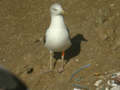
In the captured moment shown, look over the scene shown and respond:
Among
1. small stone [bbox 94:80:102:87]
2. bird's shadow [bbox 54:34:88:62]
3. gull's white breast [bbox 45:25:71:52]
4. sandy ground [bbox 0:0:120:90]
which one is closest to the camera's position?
small stone [bbox 94:80:102:87]

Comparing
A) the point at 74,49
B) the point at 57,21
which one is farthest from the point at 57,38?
the point at 74,49

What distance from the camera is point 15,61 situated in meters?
7.98

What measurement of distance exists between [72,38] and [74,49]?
1.82ft

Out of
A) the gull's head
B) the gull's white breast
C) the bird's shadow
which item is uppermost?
the gull's head

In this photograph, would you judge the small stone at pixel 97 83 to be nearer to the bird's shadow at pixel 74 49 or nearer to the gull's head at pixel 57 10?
the bird's shadow at pixel 74 49

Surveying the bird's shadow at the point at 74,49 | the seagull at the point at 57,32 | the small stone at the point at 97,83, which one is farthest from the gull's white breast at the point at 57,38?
the small stone at the point at 97,83

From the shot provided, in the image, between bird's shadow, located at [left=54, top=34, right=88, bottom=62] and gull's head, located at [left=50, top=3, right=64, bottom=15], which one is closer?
gull's head, located at [left=50, top=3, right=64, bottom=15]

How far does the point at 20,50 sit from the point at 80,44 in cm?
195

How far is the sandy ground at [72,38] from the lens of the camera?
7.04m

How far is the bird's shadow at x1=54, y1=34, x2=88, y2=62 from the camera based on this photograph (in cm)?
781

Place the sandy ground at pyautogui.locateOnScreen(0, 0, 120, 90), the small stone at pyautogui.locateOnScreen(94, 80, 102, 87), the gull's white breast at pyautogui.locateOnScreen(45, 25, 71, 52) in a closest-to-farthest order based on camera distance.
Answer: the small stone at pyautogui.locateOnScreen(94, 80, 102, 87), the gull's white breast at pyautogui.locateOnScreen(45, 25, 71, 52), the sandy ground at pyautogui.locateOnScreen(0, 0, 120, 90)

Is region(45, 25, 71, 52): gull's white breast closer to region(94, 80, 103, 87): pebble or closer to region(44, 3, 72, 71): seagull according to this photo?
region(44, 3, 72, 71): seagull

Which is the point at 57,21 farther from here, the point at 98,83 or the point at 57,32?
the point at 98,83

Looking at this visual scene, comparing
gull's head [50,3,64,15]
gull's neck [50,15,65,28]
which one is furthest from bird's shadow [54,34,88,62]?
gull's head [50,3,64,15]
